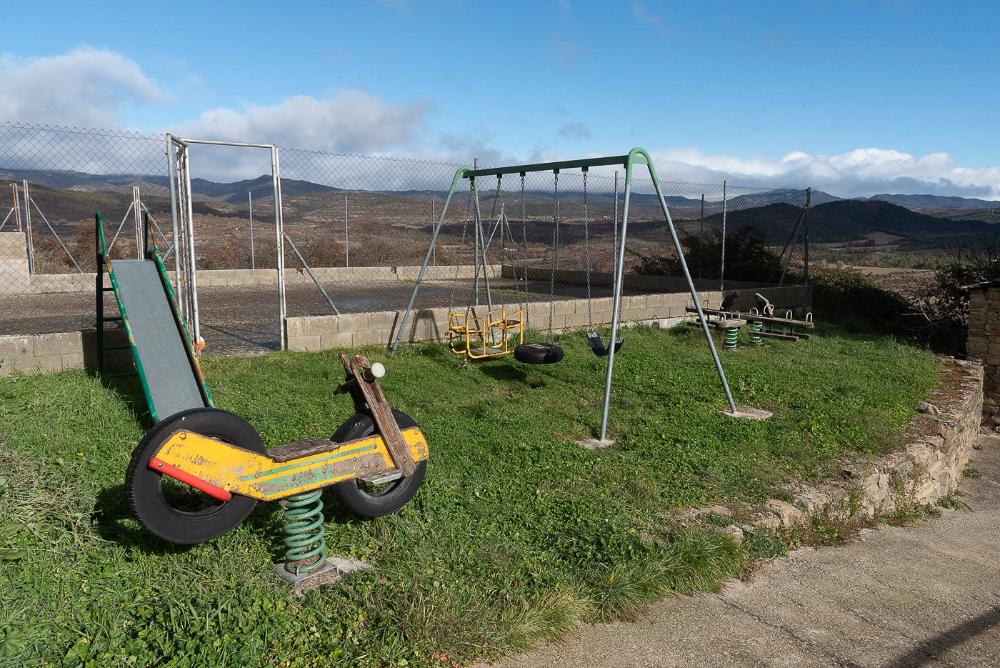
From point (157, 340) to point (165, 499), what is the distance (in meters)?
2.99

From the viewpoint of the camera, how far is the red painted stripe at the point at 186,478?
119 inches

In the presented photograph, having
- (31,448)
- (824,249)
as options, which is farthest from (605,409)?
(824,249)

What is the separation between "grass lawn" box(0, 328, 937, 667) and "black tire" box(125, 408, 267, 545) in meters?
0.25

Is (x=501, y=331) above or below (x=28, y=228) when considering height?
below

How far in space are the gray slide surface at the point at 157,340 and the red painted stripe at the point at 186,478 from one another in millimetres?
2305

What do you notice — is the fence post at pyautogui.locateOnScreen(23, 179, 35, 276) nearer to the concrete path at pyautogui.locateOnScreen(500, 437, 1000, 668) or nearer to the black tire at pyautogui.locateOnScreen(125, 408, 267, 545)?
the black tire at pyautogui.locateOnScreen(125, 408, 267, 545)

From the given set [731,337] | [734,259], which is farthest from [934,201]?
[731,337]

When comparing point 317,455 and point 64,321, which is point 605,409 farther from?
point 64,321

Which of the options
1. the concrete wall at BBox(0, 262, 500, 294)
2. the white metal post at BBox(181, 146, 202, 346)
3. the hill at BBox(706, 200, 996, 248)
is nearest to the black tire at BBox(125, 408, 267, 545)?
the white metal post at BBox(181, 146, 202, 346)

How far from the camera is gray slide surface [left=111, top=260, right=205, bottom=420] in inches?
214

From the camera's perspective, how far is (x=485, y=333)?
8.82 meters

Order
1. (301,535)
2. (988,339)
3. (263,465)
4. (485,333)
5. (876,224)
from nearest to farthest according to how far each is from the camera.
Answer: (263,465)
(301,535)
(485,333)
(988,339)
(876,224)

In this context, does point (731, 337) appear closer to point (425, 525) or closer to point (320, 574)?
point (425, 525)

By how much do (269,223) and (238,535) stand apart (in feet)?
92.0
